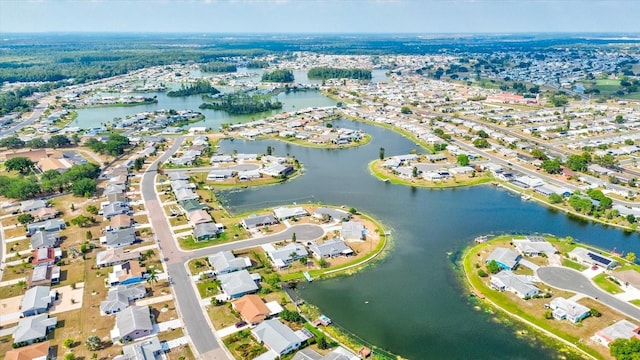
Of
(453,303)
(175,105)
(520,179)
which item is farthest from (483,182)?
(175,105)

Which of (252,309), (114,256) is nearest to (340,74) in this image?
(114,256)

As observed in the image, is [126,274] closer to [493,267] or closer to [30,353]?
[30,353]

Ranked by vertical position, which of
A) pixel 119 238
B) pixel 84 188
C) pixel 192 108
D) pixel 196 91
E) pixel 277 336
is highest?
pixel 196 91

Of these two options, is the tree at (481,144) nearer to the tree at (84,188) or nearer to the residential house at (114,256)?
the residential house at (114,256)

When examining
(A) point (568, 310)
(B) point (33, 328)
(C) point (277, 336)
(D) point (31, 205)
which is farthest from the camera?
(D) point (31, 205)

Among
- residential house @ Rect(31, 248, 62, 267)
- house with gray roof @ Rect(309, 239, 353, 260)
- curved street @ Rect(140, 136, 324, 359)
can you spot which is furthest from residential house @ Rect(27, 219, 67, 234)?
house with gray roof @ Rect(309, 239, 353, 260)

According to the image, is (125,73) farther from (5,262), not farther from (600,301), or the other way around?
(600,301)
